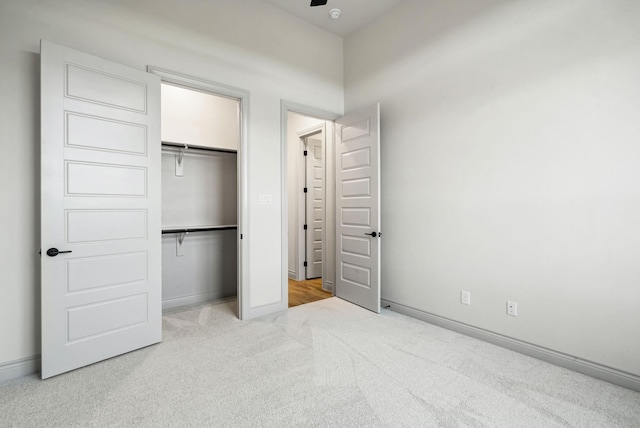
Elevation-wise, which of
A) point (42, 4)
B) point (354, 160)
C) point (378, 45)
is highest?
point (378, 45)

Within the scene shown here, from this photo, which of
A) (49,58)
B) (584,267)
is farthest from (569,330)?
(49,58)

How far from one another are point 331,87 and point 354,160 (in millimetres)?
1120

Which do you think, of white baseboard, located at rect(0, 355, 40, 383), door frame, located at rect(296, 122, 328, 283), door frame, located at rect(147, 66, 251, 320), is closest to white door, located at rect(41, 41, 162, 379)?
white baseboard, located at rect(0, 355, 40, 383)

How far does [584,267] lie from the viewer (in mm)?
2193

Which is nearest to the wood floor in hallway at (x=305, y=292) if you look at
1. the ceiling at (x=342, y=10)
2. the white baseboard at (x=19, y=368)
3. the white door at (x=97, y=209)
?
the white door at (x=97, y=209)

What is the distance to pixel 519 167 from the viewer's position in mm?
2488

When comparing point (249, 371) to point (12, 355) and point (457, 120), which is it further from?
point (457, 120)

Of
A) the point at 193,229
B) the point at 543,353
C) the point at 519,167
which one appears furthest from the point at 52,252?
the point at 543,353

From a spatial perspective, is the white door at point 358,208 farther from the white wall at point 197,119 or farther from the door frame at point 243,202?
the white wall at point 197,119

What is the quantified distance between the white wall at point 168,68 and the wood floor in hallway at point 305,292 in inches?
19.9

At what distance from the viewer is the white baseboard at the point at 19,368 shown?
2094 millimetres

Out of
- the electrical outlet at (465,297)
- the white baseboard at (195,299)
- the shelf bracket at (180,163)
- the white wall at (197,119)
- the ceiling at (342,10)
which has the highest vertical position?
the ceiling at (342,10)

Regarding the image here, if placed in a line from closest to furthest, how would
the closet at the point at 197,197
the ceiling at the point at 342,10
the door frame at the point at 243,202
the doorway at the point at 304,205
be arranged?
the door frame at the point at 243,202, the ceiling at the point at 342,10, the closet at the point at 197,197, the doorway at the point at 304,205

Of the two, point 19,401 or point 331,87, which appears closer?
point 19,401
